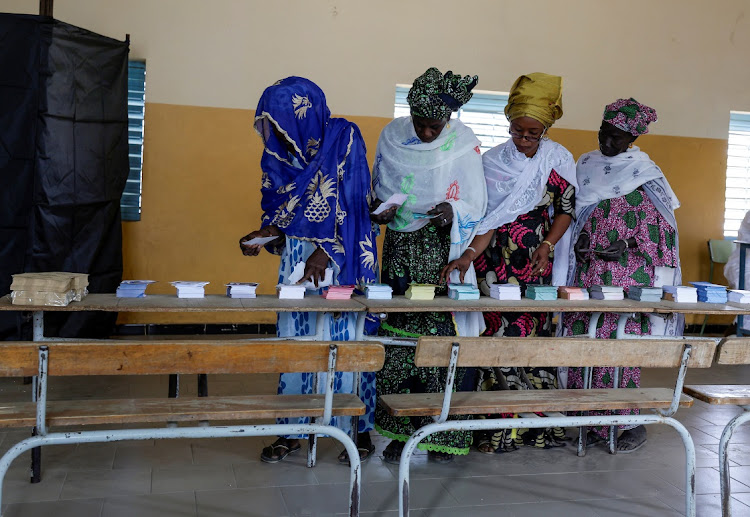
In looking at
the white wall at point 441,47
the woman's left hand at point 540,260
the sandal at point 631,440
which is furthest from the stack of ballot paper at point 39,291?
the white wall at point 441,47

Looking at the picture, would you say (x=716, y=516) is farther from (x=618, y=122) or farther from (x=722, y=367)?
(x=722, y=367)

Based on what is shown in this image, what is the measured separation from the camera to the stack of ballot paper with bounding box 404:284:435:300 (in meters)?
3.55

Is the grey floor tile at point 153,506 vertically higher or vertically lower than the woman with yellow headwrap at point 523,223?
lower

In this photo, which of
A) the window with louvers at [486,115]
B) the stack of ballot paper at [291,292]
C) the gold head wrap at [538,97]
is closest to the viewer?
the stack of ballot paper at [291,292]

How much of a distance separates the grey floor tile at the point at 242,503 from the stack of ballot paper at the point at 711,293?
2421 millimetres

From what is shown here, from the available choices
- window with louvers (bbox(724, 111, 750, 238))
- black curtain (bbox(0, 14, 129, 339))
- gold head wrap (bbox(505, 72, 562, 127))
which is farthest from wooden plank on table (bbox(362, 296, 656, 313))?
window with louvers (bbox(724, 111, 750, 238))

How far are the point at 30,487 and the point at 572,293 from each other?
268 centimetres

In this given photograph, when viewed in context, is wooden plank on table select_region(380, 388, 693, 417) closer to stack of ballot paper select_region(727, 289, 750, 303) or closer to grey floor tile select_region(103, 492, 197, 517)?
grey floor tile select_region(103, 492, 197, 517)

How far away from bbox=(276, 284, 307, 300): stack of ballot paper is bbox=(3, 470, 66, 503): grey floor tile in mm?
1244

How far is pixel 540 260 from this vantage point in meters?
3.96

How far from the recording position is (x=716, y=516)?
3.21 meters

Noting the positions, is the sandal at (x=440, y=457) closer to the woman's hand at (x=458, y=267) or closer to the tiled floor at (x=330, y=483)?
the tiled floor at (x=330, y=483)

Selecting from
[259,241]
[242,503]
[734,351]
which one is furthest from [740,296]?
[242,503]

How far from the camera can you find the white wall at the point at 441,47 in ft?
22.0
